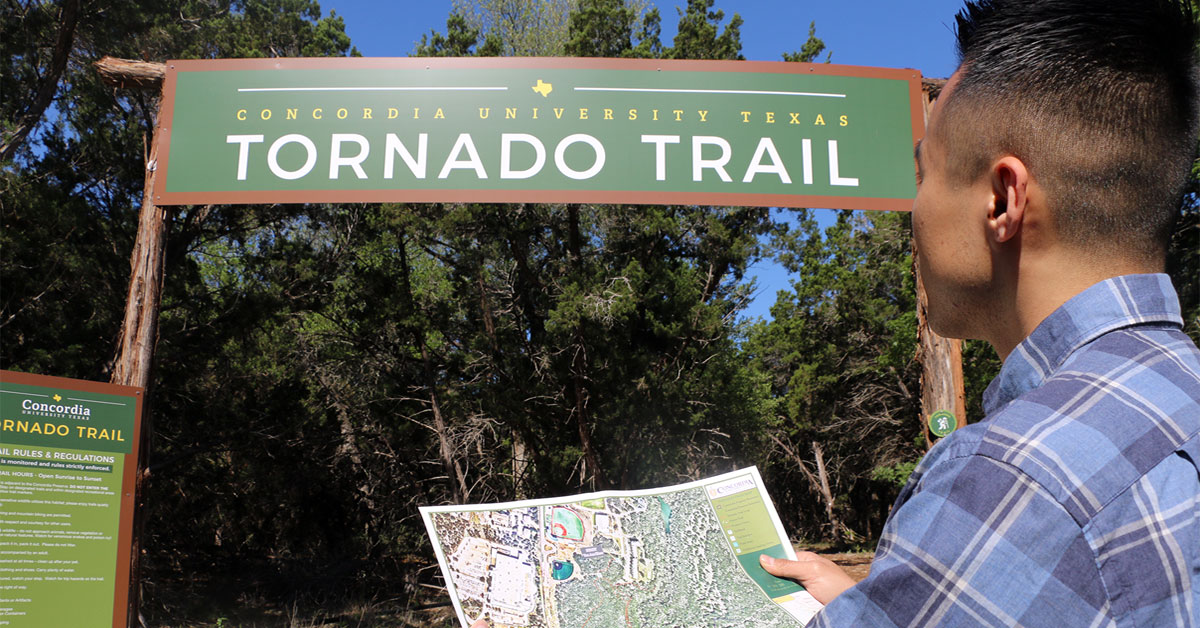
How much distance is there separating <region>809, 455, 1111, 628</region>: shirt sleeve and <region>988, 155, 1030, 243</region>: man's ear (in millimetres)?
335

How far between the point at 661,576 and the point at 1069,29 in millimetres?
1285

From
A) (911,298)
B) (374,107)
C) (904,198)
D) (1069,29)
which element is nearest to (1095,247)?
(1069,29)

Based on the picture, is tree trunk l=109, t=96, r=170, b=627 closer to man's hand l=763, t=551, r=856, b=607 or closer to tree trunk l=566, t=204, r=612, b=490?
man's hand l=763, t=551, r=856, b=607

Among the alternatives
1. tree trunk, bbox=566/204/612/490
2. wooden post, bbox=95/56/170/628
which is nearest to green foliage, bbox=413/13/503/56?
tree trunk, bbox=566/204/612/490

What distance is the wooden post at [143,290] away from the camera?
16.1 feet

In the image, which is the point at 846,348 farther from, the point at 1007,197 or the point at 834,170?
the point at 1007,197

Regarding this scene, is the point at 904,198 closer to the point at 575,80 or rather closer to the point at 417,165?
the point at 575,80

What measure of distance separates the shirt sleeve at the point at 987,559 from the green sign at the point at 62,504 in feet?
13.8

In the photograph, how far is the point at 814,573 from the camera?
1.67 meters

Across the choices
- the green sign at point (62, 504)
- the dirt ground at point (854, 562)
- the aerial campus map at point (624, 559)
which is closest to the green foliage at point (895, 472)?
the dirt ground at point (854, 562)

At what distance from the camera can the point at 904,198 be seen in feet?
15.7

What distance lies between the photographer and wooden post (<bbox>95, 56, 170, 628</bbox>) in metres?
4.91

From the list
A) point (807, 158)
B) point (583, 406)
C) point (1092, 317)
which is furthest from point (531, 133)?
point (583, 406)

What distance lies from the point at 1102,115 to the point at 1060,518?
50cm
